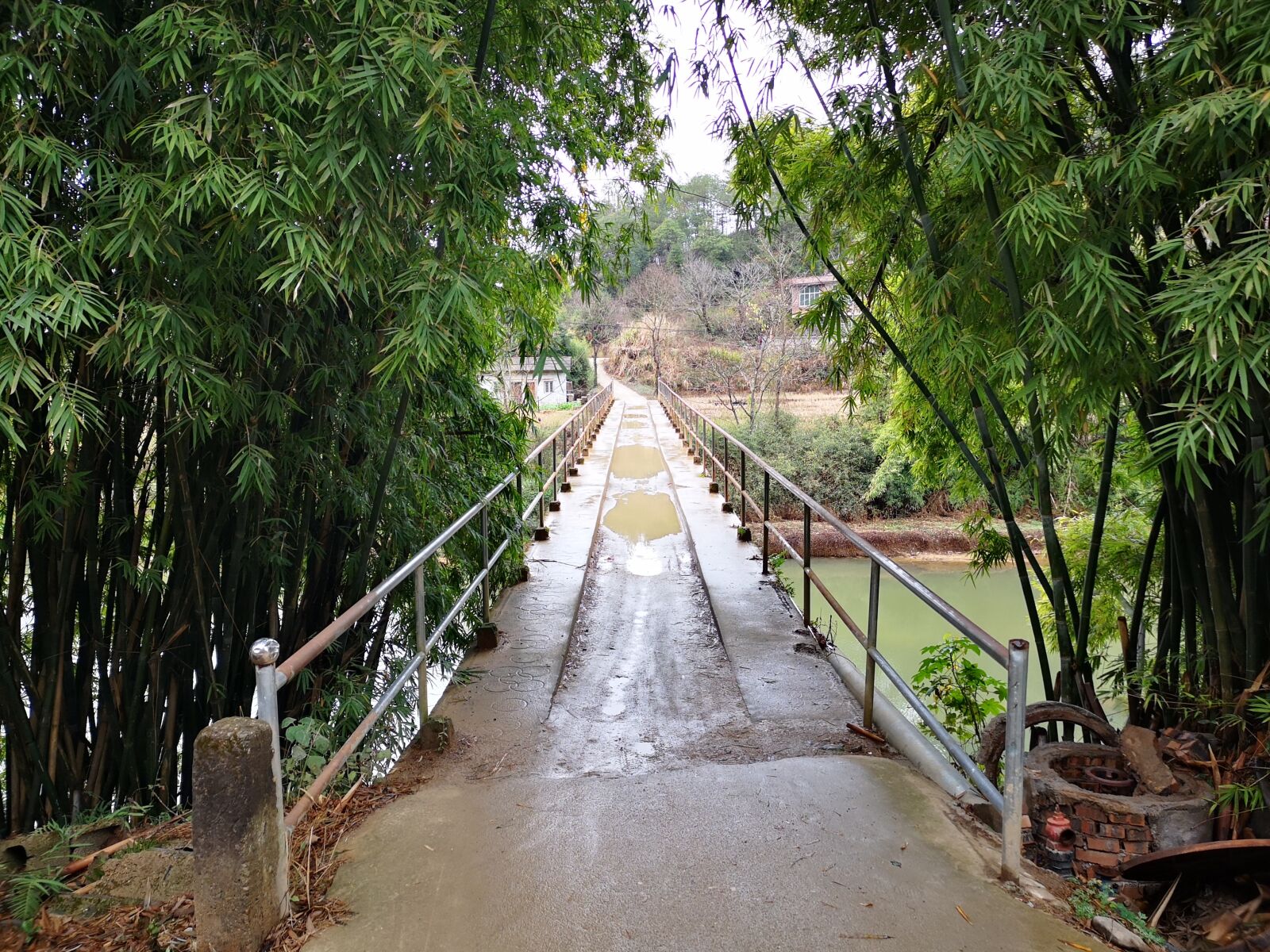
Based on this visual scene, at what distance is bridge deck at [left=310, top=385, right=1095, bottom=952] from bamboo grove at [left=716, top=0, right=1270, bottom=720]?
1.26 meters

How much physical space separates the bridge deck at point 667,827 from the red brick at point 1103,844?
25.2 inches

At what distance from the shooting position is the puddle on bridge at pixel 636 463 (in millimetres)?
13051

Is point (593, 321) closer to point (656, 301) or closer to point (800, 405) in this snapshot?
point (656, 301)

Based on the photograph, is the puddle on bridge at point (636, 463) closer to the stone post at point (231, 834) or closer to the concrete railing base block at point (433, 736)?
the concrete railing base block at point (433, 736)

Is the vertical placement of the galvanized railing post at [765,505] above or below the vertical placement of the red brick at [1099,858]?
above

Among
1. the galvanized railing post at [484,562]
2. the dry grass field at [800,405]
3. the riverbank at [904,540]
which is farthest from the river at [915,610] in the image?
the dry grass field at [800,405]

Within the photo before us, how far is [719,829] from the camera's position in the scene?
2475 mm

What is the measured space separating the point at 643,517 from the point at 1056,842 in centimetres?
674

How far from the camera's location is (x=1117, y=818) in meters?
2.80

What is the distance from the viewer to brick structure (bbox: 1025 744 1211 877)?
278cm

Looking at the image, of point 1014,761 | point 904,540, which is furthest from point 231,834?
point 904,540

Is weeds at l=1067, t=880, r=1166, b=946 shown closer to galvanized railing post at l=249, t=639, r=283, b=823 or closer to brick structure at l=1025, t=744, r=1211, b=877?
brick structure at l=1025, t=744, r=1211, b=877

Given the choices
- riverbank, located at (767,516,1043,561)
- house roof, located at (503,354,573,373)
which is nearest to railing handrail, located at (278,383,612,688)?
house roof, located at (503,354,573,373)

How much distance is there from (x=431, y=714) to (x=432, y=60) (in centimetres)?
256
